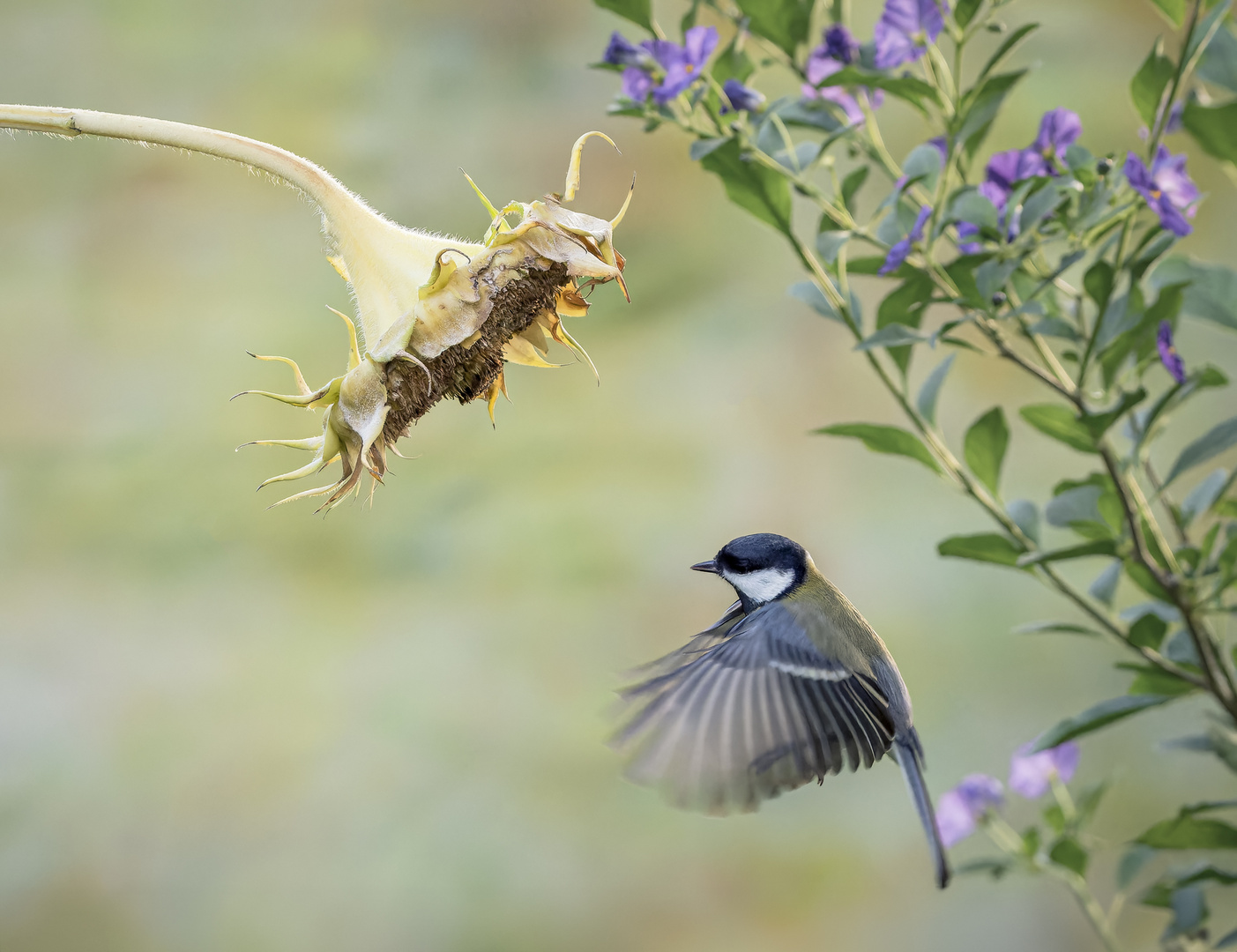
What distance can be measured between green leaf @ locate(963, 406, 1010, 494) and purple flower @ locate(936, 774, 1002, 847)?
274 mm

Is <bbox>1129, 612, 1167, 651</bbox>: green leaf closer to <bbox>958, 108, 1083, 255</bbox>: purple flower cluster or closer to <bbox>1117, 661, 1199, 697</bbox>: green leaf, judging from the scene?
<bbox>1117, 661, 1199, 697</bbox>: green leaf

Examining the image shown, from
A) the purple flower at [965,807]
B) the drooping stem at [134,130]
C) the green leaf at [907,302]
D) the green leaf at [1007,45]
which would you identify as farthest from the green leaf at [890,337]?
the purple flower at [965,807]

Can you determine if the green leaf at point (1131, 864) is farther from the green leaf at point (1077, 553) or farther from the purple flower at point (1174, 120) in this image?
the purple flower at point (1174, 120)

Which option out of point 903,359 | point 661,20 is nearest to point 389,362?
point 903,359

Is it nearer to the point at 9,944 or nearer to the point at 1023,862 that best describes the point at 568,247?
the point at 1023,862

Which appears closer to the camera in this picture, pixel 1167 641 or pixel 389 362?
pixel 389 362

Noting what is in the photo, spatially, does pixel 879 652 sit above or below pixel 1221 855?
above

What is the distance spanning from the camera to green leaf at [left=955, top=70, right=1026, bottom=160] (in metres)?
0.47

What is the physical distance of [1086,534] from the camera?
1.69ft

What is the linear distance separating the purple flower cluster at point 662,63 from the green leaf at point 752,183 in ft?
0.12

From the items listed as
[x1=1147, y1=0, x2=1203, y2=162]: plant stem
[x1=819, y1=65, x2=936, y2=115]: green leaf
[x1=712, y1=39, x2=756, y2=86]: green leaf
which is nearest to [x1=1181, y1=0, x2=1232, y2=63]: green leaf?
[x1=1147, y1=0, x2=1203, y2=162]: plant stem

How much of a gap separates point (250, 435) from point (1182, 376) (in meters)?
1.01

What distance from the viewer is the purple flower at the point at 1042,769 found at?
0.71 m

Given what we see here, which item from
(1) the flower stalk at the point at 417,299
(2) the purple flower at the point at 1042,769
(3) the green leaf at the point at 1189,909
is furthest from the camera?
(2) the purple flower at the point at 1042,769
